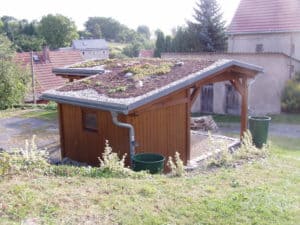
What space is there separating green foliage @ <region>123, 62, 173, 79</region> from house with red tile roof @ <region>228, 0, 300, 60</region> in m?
13.3

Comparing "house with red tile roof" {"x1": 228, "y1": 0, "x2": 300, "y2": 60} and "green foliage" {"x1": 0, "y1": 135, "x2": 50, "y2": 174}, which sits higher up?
"house with red tile roof" {"x1": 228, "y1": 0, "x2": 300, "y2": 60}

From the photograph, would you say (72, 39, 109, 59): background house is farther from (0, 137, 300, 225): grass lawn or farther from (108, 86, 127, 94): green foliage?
(0, 137, 300, 225): grass lawn

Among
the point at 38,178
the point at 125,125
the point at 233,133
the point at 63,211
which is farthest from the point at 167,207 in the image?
the point at 233,133

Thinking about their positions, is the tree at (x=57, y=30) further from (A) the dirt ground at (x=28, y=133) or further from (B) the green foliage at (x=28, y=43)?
(A) the dirt ground at (x=28, y=133)

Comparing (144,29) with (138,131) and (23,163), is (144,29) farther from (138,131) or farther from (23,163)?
Result: (23,163)

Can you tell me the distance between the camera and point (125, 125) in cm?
887

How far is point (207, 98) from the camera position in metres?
20.5

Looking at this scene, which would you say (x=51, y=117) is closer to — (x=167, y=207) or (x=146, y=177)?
(x=146, y=177)

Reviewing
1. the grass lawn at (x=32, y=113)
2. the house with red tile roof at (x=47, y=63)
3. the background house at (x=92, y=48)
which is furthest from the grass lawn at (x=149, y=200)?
the background house at (x=92, y=48)

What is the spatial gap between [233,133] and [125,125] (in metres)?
7.67

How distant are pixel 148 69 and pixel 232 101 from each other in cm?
985

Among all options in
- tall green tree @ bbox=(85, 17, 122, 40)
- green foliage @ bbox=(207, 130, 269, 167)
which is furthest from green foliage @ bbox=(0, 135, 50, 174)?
tall green tree @ bbox=(85, 17, 122, 40)

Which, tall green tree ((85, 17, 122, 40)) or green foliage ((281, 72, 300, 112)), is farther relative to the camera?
tall green tree ((85, 17, 122, 40))

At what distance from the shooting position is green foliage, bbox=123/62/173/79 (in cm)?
1058
